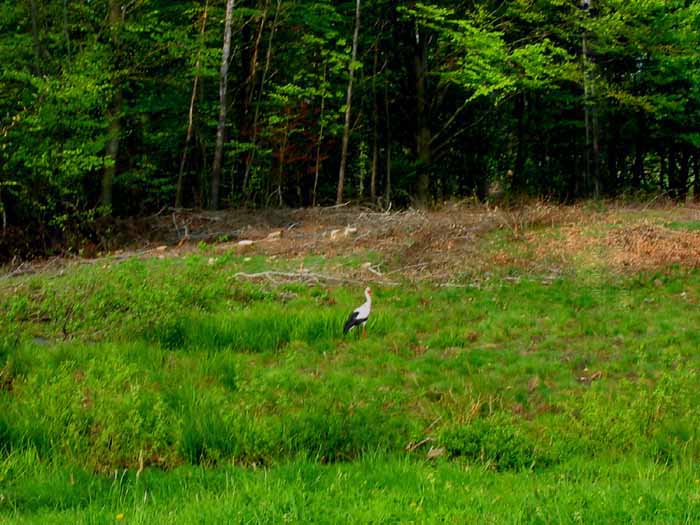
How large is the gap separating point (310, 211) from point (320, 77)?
543cm

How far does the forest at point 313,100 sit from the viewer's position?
15.4 metres

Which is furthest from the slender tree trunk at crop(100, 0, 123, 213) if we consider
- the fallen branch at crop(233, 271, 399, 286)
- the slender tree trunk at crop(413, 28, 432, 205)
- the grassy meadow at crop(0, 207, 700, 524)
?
the slender tree trunk at crop(413, 28, 432, 205)

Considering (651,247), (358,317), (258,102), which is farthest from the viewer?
(258,102)

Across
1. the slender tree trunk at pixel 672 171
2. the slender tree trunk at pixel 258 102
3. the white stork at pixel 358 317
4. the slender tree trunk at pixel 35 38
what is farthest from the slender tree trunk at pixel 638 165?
the white stork at pixel 358 317

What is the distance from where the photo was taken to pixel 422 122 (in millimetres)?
23141

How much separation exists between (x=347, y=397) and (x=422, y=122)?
679 inches

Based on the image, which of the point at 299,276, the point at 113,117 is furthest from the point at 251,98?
the point at 299,276

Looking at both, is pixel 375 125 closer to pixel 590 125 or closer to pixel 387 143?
pixel 387 143

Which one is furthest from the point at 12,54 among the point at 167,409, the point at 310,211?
the point at 167,409

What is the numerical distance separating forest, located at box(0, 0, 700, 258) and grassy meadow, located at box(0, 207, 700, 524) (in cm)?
470

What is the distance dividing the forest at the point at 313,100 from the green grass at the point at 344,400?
5.27m

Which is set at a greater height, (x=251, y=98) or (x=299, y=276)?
(x=251, y=98)

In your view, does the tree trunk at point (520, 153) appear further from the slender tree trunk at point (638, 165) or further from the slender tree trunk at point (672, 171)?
the slender tree trunk at point (672, 171)

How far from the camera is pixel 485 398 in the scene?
23.6 ft
